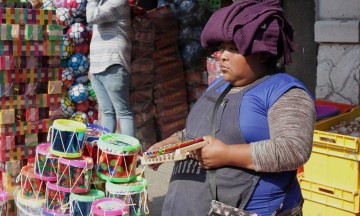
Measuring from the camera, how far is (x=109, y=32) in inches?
216

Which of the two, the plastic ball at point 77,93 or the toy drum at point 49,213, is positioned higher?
the plastic ball at point 77,93

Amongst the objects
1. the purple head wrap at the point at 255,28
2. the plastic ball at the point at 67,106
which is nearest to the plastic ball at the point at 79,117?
the plastic ball at the point at 67,106

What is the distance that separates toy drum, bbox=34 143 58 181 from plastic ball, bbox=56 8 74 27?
3092mm

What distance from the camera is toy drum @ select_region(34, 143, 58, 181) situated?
3.66 metres

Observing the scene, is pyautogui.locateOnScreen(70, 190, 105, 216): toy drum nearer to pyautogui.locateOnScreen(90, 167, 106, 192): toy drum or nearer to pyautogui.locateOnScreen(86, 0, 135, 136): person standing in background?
pyautogui.locateOnScreen(90, 167, 106, 192): toy drum

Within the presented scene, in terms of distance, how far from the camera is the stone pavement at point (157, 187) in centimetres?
502

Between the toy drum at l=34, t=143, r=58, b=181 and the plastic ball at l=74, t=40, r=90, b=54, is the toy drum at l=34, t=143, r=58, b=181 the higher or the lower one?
the lower one

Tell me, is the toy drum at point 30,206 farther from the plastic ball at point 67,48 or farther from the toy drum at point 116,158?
the plastic ball at point 67,48

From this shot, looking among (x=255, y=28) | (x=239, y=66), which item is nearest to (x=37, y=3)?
(x=239, y=66)

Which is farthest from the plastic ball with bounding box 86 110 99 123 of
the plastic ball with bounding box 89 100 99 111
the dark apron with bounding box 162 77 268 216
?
the dark apron with bounding box 162 77 268 216

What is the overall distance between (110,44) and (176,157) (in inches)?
134

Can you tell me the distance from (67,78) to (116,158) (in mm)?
3227

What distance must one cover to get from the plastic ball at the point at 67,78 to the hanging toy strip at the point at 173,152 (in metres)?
4.45

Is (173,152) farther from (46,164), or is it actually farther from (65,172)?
(46,164)
